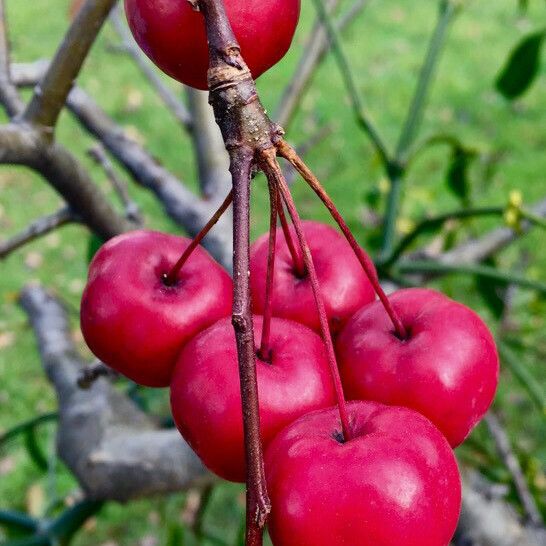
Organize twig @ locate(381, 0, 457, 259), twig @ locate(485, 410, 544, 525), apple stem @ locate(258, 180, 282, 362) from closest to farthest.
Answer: apple stem @ locate(258, 180, 282, 362)
twig @ locate(485, 410, 544, 525)
twig @ locate(381, 0, 457, 259)

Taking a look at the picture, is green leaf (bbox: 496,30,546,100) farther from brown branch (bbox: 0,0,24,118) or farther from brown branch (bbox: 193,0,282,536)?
brown branch (bbox: 193,0,282,536)

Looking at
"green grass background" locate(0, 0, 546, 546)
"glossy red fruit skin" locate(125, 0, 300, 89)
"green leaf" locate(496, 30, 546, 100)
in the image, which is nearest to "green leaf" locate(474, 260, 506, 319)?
"green grass background" locate(0, 0, 546, 546)

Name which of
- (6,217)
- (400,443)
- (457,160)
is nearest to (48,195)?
(6,217)

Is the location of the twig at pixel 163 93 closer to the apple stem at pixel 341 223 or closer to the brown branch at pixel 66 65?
the brown branch at pixel 66 65

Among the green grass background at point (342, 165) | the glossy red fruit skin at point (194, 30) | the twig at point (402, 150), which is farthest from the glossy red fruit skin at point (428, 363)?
the green grass background at point (342, 165)

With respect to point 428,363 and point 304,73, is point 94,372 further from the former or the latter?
point 304,73

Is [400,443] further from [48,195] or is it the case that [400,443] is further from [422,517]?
[48,195]
